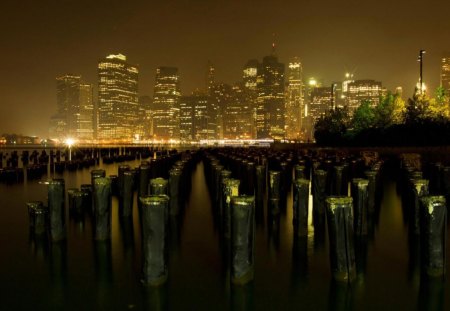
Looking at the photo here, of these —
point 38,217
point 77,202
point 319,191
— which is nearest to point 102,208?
point 38,217

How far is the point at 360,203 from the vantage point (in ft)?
27.9

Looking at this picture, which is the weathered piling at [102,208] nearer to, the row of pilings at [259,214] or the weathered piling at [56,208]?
the row of pilings at [259,214]

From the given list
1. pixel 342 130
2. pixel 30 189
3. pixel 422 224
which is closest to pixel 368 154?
pixel 30 189

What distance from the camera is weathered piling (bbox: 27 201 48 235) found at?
9000 millimetres

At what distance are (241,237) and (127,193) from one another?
5.55m

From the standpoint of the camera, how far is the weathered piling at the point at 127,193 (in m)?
10.8

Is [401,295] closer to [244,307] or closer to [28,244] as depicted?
[244,307]

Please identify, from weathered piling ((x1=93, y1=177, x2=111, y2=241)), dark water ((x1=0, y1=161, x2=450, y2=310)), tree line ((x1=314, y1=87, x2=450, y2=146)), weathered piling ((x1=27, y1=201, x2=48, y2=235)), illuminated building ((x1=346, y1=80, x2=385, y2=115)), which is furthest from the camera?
illuminated building ((x1=346, y1=80, x2=385, y2=115))

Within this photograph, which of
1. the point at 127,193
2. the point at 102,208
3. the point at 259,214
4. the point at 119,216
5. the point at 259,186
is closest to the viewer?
the point at 102,208

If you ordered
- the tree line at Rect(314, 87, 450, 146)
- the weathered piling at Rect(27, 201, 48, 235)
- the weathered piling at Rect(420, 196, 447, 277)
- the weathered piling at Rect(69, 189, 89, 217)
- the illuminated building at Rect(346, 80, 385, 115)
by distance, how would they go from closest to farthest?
the weathered piling at Rect(420, 196, 447, 277) < the weathered piling at Rect(27, 201, 48, 235) < the weathered piling at Rect(69, 189, 89, 217) < the tree line at Rect(314, 87, 450, 146) < the illuminated building at Rect(346, 80, 385, 115)

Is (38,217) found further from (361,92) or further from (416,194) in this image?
(361,92)

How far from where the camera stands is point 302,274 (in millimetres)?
6832

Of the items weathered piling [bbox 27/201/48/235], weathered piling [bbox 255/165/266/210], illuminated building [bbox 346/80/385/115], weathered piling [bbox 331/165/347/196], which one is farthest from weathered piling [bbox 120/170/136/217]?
illuminated building [bbox 346/80/385/115]

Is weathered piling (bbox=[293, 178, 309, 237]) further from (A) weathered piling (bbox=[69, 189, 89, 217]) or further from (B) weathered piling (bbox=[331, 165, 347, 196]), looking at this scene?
(A) weathered piling (bbox=[69, 189, 89, 217])
